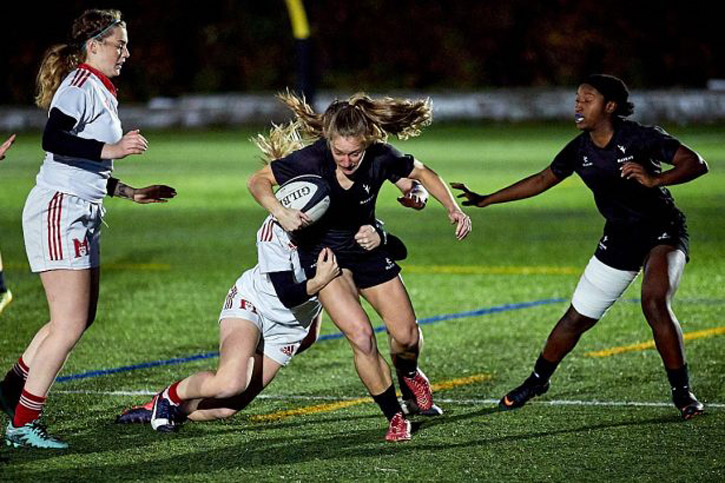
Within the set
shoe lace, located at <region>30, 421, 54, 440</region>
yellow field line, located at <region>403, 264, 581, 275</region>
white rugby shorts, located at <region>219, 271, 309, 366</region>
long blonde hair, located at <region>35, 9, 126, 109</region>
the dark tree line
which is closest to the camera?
shoe lace, located at <region>30, 421, 54, 440</region>

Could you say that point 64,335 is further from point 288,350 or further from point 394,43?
point 394,43

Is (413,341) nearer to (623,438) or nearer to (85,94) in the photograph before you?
(623,438)

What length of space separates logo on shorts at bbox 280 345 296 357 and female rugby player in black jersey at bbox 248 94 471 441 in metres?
0.41

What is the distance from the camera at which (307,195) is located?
6.47m

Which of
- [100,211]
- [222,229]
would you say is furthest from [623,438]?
[222,229]

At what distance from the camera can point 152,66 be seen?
158 ft

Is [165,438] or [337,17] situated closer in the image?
[165,438]

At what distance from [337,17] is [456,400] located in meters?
43.0

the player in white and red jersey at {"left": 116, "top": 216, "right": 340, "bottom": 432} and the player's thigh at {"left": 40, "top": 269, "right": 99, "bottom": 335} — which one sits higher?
the player's thigh at {"left": 40, "top": 269, "right": 99, "bottom": 335}

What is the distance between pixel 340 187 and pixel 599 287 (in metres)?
1.56

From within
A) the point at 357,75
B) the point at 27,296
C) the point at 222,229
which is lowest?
the point at 357,75

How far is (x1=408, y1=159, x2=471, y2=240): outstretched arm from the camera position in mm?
6805

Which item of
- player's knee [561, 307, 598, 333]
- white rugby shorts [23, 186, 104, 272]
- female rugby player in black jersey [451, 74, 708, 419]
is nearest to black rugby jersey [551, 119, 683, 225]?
female rugby player in black jersey [451, 74, 708, 419]

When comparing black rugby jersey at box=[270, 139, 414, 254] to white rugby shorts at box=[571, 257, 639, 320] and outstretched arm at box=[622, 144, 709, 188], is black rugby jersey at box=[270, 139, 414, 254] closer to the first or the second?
outstretched arm at box=[622, 144, 709, 188]
